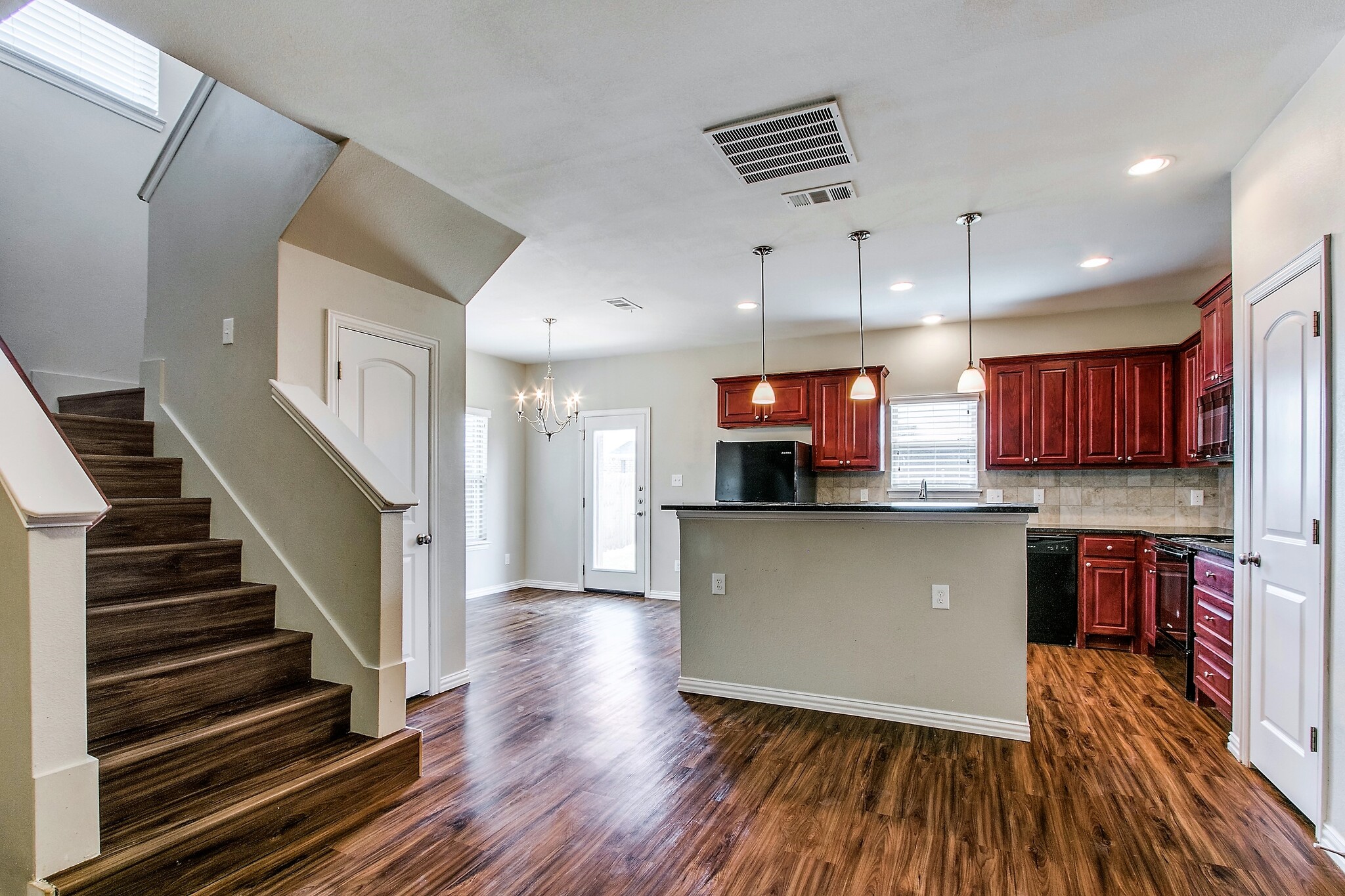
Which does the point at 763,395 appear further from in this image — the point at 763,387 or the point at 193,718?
the point at 193,718

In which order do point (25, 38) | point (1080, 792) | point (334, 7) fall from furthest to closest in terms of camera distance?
point (25, 38)
point (1080, 792)
point (334, 7)

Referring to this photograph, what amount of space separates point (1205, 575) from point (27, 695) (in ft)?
16.2

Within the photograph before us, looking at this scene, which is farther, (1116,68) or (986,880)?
(1116,68)

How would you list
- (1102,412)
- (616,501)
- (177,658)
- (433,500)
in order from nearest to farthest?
(177,658)
(433,500)
(1102,412)
(616,501)

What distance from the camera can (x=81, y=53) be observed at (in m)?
4.14

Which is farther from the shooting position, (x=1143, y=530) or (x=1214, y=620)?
(x=1143, y=530)

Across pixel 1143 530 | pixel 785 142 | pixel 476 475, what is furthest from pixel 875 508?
pixel 476 475

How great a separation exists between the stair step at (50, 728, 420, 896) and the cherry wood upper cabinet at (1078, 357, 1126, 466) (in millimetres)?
5157

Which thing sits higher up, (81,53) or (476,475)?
(81,53)

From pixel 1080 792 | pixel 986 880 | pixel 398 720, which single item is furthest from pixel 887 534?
pixel 398 720

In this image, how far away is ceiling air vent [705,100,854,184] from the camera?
8.51 feet

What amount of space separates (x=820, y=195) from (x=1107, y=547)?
3.61 m

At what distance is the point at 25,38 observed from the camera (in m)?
3.90

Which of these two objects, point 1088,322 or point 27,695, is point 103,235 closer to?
point 27,695
